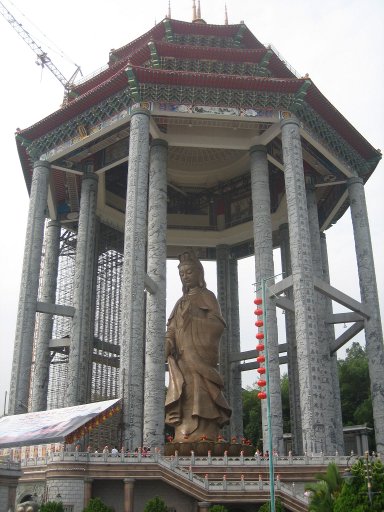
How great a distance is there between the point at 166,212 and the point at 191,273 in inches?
138

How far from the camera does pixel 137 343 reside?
71.9 ft

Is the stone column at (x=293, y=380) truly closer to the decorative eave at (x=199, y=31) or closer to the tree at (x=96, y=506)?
the decorative eave at (x=199, y=31)

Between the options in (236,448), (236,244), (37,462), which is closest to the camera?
(37,462)

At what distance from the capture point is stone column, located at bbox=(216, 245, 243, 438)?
33219mm

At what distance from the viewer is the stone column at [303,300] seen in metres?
21.3

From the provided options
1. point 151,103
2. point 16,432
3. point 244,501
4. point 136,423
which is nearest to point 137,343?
point 136,423

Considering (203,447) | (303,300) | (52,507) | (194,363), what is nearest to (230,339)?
(194,363)

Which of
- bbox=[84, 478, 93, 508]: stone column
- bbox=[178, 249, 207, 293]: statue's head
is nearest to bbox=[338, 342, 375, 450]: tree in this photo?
bbox=[178, 249, 207, 293]: statue's head

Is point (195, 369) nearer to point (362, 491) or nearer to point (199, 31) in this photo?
point (362, 491)

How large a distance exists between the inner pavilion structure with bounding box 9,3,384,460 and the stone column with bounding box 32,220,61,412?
6 cm

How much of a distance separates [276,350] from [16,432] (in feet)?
32.9

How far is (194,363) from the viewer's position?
24125 millimetres

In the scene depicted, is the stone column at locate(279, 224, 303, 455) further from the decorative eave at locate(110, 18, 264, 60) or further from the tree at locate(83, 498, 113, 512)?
the tree at locate(83, 498, 113, 512)

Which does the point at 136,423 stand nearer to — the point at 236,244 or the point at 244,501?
the point at 244,501
